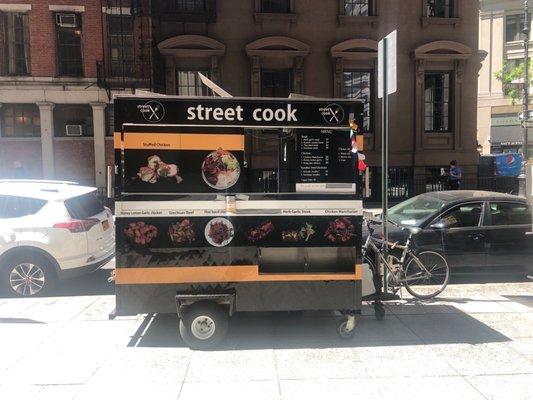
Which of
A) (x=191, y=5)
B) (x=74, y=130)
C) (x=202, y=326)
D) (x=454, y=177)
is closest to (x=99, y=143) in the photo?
(x=74, y=130)

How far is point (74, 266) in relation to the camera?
750 cm

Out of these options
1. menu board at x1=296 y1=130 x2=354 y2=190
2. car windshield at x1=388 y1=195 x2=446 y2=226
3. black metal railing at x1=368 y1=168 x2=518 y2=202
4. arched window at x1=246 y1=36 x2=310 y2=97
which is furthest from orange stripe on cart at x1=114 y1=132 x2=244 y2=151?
black metal railing at x1=368 y1=168 x2=518 y2=202

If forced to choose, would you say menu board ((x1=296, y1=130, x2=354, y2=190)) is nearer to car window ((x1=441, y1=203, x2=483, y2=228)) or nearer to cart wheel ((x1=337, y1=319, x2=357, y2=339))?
cart wheel ((x1=337, y1=319, x2=357, y2=339))

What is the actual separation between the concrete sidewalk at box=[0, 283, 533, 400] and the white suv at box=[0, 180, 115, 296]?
57cm

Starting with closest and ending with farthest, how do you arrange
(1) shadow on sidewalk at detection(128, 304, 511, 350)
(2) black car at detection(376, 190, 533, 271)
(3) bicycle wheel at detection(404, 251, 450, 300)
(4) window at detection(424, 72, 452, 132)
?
(1) shadow on sidewalk at detection(128, 304, 511, 350)
(3) bicycle wheel at detection(404, 251, 450, 300)
(2) black car at detection(376, 190, 533, 271)
(4) window at detection(424, 72, 452, 132)

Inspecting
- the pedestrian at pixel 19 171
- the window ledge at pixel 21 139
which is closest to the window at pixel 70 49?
the window ledge at pixel 21 139

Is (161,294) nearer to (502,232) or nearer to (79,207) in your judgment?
(79,207)

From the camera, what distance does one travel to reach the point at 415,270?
7.12 meters

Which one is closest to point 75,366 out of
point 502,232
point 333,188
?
point 333,188

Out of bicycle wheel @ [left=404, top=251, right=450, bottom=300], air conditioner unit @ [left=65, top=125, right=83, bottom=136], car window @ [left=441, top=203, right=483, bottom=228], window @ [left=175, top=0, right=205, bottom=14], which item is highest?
window @ [left=175, top=0, right=205, bottom=14]

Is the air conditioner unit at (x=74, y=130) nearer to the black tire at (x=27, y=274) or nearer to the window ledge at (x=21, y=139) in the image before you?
the window ledge at (x=21, y=139)

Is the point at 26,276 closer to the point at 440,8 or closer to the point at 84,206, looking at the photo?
the point at 84,206

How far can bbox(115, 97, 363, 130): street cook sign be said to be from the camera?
17.1 ft

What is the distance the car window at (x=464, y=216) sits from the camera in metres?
8.08
